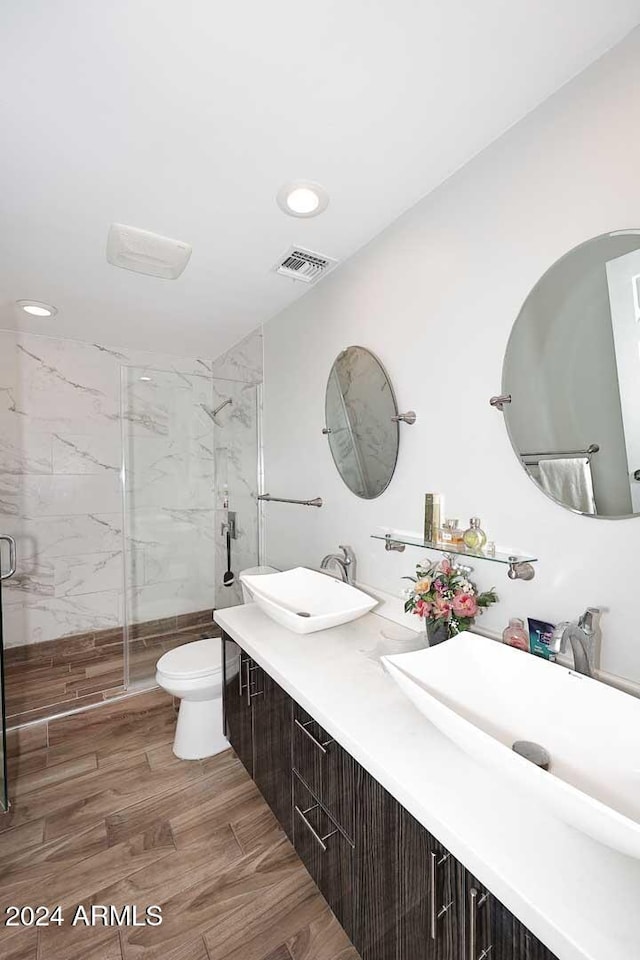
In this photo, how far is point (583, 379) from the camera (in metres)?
1.08

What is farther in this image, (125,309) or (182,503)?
(182,503)

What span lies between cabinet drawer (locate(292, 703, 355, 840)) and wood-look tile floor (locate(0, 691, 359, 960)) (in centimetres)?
47

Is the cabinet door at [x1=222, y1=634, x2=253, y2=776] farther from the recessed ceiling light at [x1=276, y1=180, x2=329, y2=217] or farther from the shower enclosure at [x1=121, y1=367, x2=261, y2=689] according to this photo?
the recessed ceiling light at [x1=276, y1=180, x2=329, y2=217]

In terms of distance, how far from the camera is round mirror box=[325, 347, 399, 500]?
171 centimetres

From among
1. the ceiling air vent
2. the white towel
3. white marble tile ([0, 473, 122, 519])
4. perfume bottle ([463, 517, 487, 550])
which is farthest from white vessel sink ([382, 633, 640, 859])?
white marble tile ([0, 473, 122, 519])

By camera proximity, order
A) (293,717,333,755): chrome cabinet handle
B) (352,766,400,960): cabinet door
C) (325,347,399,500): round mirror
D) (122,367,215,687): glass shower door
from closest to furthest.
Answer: (352,766,400,960): cabinet door < (293,717,333,755): chrome cabinet handle < (325,347,399,500): round mirror < (122,367,215,687): glass shower door

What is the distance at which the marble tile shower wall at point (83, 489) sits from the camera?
9.23ft

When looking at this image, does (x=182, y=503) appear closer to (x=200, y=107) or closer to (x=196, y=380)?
(x=196, y=380)

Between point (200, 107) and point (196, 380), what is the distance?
6.41ft

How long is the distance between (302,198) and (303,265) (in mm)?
453

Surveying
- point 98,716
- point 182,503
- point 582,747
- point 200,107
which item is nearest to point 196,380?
point 182,503

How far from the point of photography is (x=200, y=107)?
3.79 feet

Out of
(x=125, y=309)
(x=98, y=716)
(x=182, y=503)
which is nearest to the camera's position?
(x=98, y=716)

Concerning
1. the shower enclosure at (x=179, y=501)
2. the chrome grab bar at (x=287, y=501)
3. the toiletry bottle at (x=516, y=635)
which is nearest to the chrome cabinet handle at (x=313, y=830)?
the toiletry bottle at (x=516, y=635)
